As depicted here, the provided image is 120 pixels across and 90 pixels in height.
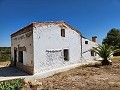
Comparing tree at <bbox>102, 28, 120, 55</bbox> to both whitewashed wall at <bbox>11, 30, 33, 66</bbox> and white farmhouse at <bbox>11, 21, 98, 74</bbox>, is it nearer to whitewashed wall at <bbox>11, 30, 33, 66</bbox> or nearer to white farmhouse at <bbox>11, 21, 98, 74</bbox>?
white farmhouse at <bbox>11, 21, 98, 74</bbox>

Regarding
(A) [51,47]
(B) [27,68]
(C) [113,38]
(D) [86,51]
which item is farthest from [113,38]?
(B) [27,68]

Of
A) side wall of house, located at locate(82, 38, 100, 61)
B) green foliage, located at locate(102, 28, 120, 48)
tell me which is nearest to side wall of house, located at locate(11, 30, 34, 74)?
side wall of house, located at locate(82, 38, 100, 61)

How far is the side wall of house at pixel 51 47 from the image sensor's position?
1303 cm

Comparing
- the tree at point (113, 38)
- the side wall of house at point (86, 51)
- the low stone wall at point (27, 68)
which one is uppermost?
the tree at point (113, 38)

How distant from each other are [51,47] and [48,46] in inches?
15.6

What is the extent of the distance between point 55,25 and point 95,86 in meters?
7.36

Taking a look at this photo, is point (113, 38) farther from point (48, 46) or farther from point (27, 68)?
point (27, 68)

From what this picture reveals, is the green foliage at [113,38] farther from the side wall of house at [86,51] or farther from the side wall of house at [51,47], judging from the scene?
the side wall of house at [51,47]

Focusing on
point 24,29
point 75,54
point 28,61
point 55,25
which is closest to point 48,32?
point 55,25

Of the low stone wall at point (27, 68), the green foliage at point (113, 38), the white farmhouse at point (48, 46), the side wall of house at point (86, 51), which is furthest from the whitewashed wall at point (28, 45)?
the green foliage at point (113, 38)

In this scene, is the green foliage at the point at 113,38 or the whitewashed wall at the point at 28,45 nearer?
the whitewashed wall at the point at 28,45

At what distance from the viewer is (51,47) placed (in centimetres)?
1438

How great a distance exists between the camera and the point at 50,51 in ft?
46.5

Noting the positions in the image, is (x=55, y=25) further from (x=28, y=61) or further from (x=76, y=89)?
(x=76, y=89)
